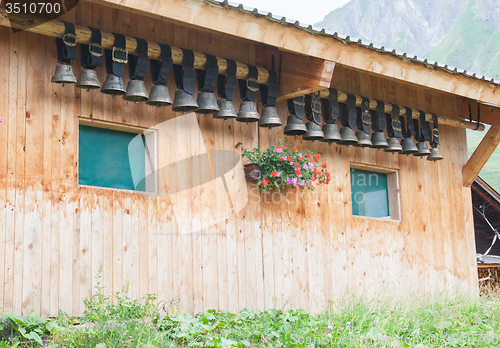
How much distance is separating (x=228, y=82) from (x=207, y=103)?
1.47 feet

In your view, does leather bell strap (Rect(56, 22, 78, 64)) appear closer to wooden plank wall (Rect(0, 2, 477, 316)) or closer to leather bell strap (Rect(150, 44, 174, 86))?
wooden plank wall (Rect(0, 2, 477, 316))

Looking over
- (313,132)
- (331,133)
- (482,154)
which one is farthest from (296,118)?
(482,154)

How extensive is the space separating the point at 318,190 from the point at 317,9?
7119 inches

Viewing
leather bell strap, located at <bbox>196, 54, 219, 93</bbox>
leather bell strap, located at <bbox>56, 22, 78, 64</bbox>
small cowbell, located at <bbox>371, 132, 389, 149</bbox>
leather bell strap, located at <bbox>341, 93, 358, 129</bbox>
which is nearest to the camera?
leather bell strap, located at <bbox>56, 22, 78, 64</bbox>

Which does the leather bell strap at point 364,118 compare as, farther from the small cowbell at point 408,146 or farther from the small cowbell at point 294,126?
the small cowbell at point 294,126

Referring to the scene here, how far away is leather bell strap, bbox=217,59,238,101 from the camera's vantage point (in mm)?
5781

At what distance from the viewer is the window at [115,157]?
5129 mm

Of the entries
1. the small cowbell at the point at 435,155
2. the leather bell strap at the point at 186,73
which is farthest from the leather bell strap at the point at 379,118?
the leather bell strap at the point at 186,73

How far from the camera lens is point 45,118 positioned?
4.85m

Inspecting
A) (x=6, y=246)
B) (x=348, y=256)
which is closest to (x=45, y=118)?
→ (x=6, y=246)

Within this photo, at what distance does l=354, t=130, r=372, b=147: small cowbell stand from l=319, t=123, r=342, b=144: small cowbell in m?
0.39

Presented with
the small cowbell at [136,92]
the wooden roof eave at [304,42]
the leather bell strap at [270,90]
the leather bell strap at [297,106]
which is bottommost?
the small cowbell at [136,92]

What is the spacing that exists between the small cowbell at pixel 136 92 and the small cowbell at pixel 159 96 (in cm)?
11

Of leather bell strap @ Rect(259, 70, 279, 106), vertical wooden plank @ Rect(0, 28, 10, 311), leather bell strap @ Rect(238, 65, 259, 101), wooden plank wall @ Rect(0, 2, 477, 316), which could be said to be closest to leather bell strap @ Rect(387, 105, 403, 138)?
wooden plank wall @ Rect(0, 2, 477, 316)
